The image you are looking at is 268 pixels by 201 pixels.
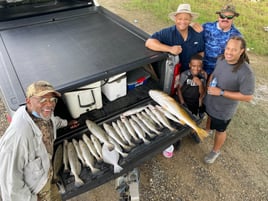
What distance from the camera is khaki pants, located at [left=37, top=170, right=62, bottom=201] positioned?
2189 mm

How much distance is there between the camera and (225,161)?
374 cm

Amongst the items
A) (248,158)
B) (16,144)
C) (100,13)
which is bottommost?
(248,158)

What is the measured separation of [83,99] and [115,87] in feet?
1.58

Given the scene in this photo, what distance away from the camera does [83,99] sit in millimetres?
2812

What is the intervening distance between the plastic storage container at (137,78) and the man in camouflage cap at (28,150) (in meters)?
1.47

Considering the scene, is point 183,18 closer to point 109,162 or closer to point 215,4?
point 109,162

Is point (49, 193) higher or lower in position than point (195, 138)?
higher

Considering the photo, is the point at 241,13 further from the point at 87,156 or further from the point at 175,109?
the point at 87,156

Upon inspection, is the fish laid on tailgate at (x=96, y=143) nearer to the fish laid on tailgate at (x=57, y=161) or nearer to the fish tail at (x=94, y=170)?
the fish tail at (x=94, y=170)

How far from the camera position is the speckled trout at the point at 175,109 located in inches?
107

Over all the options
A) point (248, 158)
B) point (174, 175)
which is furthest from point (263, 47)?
point (174, 175)

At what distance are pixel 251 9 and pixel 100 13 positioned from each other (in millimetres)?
7749

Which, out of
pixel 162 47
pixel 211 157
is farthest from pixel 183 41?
pixel 211 157

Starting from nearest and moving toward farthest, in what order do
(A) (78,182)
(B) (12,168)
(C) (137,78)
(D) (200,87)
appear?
(B) (12,168)
(A) (78,182)
(D) (200,87)
(C) (137,78)
